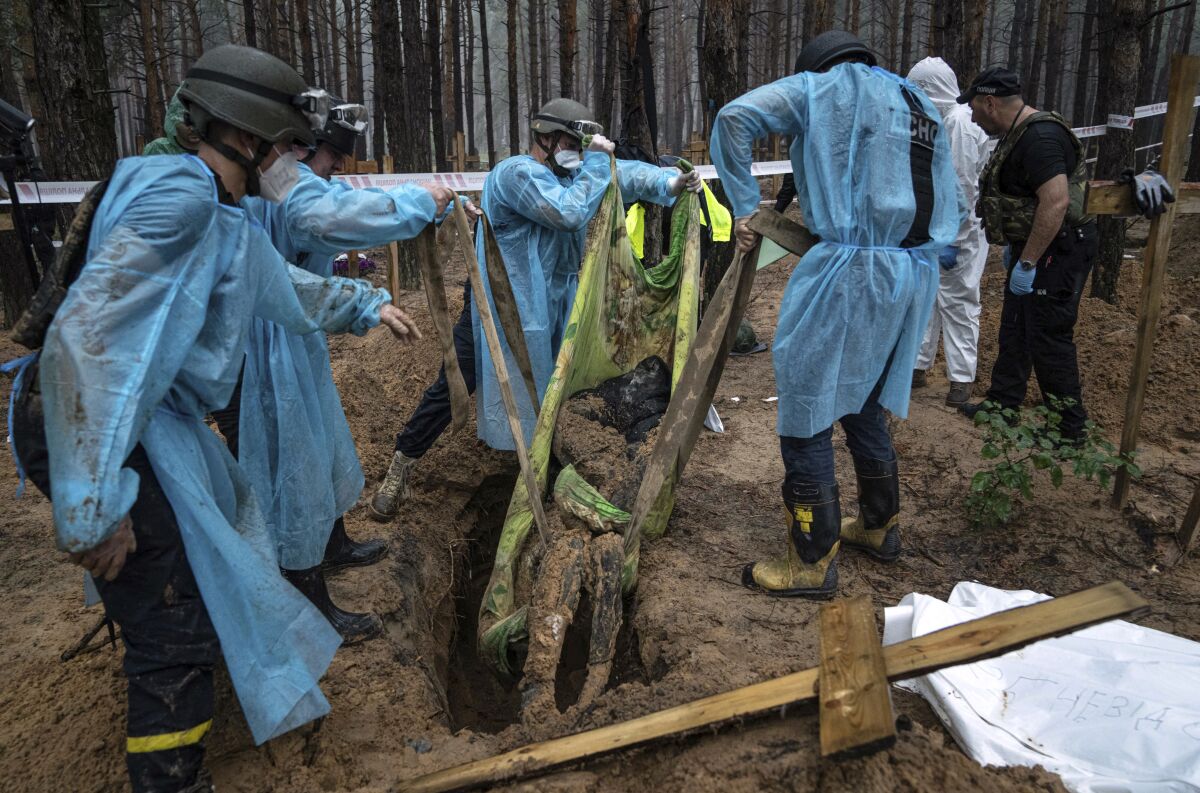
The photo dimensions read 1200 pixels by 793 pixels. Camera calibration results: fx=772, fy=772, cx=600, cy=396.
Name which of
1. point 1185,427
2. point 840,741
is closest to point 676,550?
point 840,741

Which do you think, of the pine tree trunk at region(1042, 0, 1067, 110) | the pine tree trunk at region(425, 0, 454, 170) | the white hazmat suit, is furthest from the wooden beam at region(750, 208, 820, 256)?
the pine tree trunk at region(1042, 0, 1067, 110)

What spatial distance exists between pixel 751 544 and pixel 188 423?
229 cm

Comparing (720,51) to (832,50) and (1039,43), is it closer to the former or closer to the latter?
(832,50)

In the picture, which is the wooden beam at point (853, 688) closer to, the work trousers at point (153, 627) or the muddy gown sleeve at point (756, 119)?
the work trousers at point (153, 627)

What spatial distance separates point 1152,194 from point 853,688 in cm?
275

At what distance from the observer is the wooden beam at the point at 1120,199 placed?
10.8ft

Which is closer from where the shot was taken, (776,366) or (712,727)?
(712,727)

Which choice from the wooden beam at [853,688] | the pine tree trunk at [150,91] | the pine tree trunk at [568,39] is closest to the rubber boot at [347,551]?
the wooden beam at [853,688]

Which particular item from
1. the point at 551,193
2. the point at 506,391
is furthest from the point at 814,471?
the point at 551,193

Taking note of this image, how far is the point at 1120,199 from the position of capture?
334 centimetres

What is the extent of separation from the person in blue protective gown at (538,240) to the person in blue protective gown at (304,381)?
3.05ft

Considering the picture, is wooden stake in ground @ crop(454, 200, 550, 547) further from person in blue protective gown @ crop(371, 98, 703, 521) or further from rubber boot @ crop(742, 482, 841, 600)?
rubber boot @ crop(742, 482, 841, 600)

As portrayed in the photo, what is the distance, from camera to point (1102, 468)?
3209mm

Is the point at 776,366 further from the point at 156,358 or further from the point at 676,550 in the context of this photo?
the point at 156,358
